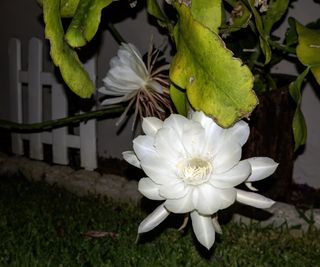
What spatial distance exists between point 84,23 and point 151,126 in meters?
0.24

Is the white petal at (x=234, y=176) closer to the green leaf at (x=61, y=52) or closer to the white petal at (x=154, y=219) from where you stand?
the white petal at (x=154, y=219)

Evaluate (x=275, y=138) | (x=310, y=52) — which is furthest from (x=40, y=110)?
(x=310, y=52)

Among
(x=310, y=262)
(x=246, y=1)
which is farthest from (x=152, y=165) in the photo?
(x=310, y=262)

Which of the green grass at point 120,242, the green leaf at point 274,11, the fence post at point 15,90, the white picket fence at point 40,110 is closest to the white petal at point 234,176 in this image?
the green leaf at point 274,11

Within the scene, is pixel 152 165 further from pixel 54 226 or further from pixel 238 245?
pixel 54 226

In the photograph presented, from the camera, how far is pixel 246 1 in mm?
1073

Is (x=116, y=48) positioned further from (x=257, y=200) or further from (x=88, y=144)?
(x=257, y=200)

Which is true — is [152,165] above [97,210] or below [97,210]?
above

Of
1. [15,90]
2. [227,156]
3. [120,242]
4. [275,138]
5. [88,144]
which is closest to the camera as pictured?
[227,156]

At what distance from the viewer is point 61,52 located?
3.35 ft

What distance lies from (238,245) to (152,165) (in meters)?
1.49

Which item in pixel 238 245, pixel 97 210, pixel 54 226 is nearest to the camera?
pixel 238 245

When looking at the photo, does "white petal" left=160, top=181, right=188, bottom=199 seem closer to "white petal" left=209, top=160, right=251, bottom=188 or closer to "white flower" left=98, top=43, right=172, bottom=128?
"white petal" left=209, top=160, right=251, bottom=188

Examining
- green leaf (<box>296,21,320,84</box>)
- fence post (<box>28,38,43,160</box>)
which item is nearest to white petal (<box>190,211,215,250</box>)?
green leaf (<box>296,21,320,84</box>)
